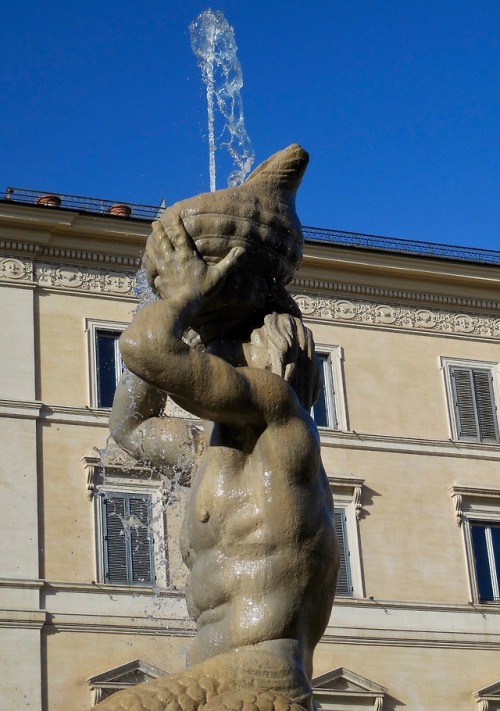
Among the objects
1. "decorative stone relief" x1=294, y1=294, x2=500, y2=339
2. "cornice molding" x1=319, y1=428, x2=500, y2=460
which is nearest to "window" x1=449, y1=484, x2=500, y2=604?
"cornice molding" x1=319, y1=428, x2=500, y2=460

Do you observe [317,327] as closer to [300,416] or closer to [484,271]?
[484,271]

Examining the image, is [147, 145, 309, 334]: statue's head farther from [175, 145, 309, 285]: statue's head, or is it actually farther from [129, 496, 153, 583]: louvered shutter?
[129, 496, 153, 583]: louvered shutter

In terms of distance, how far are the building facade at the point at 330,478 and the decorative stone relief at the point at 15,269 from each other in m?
0.02

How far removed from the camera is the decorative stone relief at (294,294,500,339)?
92.9 feet

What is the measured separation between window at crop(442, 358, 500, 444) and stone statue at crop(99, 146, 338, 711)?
900 inches

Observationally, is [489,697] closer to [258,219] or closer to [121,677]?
[121,677]

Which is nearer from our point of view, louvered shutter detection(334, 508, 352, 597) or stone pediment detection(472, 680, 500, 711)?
louvered shutter detection(334, 508, 352, 597)

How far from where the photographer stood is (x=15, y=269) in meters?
26.3

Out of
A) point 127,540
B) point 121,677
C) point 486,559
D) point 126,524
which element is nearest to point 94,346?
point 126,524

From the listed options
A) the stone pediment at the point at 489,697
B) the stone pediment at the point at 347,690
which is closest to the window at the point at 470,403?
the stone pediment at the point at 489,697

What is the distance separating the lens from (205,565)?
5520 mm

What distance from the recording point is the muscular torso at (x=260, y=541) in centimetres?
535

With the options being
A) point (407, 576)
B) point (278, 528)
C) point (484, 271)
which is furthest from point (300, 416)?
point (484, 271)

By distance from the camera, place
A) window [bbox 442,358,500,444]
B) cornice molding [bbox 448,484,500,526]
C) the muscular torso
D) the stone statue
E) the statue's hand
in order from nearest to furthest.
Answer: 1. the stone statue
2. the muscular torso
3. the statue's hand
4. cornice molding [bbox 448,484,500,526]
5. window [bbox 442,358,500,444]
